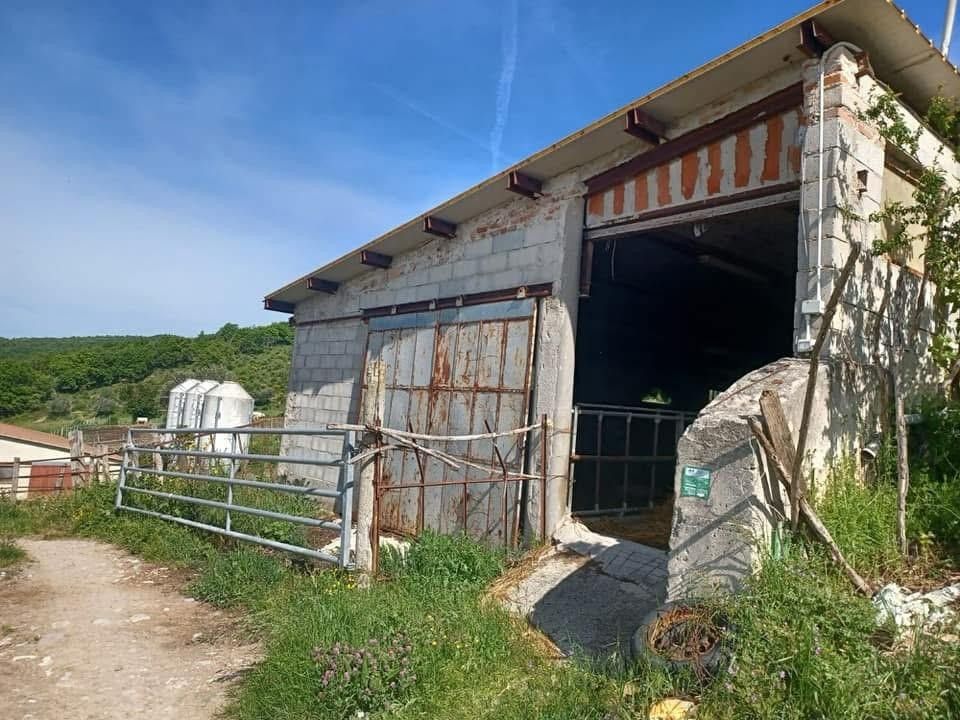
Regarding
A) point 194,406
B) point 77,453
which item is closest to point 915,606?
point 194,406

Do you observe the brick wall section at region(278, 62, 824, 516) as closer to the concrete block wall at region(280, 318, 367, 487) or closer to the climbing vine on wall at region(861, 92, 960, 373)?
the concrete block wall at region(280, 318, 367, 487)

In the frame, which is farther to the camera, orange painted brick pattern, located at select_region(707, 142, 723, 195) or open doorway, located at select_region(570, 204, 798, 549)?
open doorway, located at select_region(570, 204, 798, 549)

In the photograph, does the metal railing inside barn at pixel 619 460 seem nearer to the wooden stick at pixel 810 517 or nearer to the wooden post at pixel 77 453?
the wooden stick at pixel 810 517

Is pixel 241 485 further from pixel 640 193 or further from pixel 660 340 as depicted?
pixel 660 340

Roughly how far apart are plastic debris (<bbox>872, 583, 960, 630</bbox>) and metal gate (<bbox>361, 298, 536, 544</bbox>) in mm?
3454

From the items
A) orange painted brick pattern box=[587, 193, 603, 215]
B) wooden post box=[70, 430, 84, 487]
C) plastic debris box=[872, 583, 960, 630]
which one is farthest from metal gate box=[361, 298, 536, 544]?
wooden post box=[70, 430, 84, 487]

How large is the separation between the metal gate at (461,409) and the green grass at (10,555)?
3.84 metres

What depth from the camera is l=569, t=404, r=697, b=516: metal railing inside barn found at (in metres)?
7.42

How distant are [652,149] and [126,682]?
5931 mm

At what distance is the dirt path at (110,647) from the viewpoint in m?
A: 3.91

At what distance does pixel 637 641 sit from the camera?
3.48 metres

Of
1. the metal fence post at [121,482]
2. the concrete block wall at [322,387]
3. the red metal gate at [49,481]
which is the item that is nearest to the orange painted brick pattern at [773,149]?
the concrete block wall at [322,387]

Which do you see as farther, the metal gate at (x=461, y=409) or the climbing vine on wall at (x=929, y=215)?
the metal gate at (x=461, y=409)

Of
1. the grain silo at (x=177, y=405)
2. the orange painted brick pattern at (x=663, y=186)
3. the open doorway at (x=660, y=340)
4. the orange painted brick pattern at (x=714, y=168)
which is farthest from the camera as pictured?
the grain silo at (x=177, y=405)
